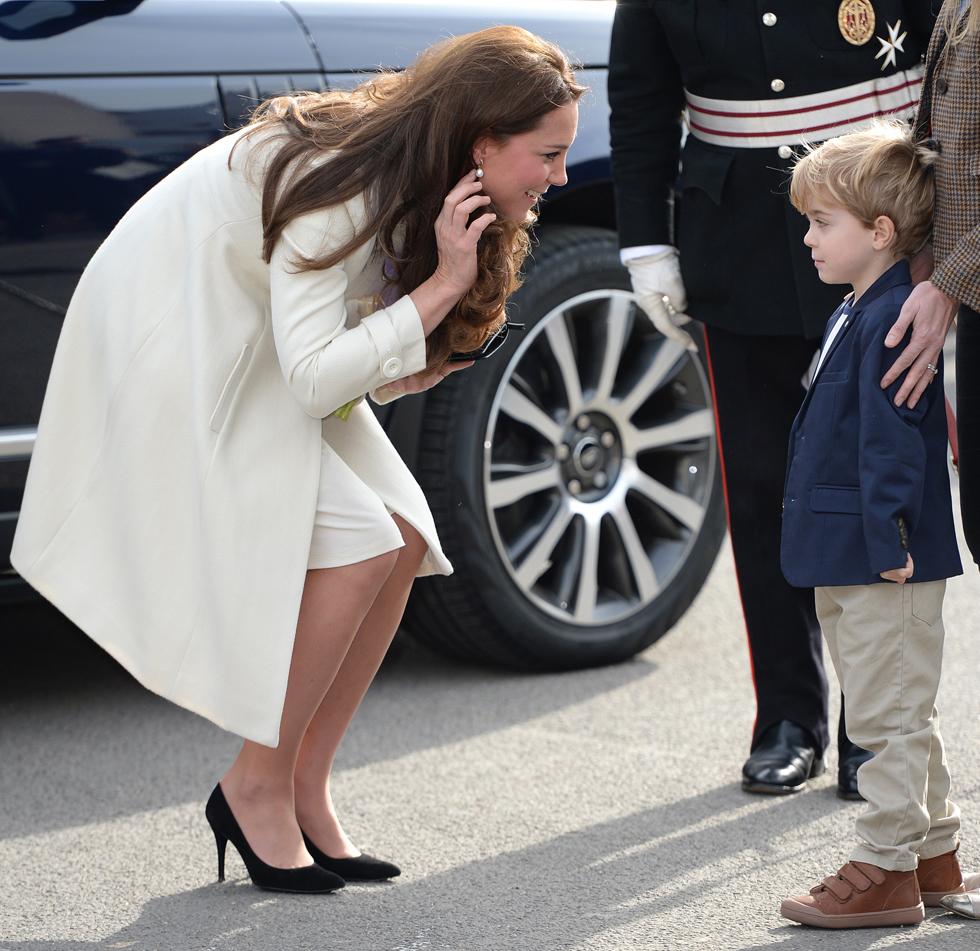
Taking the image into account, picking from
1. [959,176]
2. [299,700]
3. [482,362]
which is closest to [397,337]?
[299,700]

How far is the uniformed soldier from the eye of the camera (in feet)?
9.91

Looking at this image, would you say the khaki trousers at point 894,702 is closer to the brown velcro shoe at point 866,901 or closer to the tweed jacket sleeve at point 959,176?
the brown velcro shoe at point 866,901

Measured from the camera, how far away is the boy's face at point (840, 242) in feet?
8.13

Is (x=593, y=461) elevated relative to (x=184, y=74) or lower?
lower

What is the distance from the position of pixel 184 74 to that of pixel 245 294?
0.97m

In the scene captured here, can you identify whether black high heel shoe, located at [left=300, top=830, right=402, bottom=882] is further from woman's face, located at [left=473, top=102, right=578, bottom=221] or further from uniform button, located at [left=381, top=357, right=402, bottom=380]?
woman's face, located at [left=473, top=102, right=578, bottom=221]

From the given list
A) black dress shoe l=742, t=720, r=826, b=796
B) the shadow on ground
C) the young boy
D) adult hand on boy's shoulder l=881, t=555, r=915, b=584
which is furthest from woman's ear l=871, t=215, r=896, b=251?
the shadow on ground

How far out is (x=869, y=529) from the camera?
2.37m

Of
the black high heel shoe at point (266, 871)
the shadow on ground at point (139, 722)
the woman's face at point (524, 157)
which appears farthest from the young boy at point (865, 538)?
the shadow on ground at point (139, 722)

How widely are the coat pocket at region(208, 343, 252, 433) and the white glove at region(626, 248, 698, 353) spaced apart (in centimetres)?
100

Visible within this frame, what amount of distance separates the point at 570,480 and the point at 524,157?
1.45 metres

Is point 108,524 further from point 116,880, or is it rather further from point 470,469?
point 470,469

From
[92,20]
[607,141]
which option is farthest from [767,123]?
[92,20]

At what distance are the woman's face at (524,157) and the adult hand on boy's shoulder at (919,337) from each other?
0.57 metres
